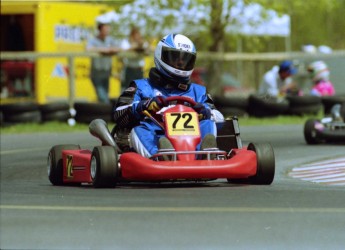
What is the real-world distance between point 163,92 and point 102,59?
10.3 metres

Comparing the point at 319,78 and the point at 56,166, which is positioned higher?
the point at 56,166

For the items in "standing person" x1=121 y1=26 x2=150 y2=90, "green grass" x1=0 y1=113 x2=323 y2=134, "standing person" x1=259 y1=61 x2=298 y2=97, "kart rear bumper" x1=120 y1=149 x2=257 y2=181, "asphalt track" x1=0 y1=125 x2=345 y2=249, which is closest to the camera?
"asphalt track" x1=0 y1=125 x2=345 y2=249

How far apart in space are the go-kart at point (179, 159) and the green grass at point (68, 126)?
7.91 metres

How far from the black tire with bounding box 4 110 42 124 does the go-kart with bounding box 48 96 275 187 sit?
8.66m

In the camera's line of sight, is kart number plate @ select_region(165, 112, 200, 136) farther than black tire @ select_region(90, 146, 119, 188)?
Yes

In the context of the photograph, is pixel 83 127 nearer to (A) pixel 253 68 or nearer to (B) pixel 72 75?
(B) pixel 72 75

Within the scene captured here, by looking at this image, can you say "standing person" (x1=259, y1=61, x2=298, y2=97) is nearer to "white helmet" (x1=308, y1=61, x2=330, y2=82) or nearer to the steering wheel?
"white helmet" (x1=308, y1=61, x2=330, y2=82)

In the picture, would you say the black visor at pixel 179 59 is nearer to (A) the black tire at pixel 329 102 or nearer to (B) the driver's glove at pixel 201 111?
(B) the driver's glove at pixel 201 111

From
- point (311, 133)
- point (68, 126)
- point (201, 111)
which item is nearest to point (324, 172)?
point (201, 111)

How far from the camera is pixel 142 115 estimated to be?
8.77 meters

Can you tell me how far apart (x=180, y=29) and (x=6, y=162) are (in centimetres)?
1051

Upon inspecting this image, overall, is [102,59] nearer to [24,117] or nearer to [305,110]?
[24,117]

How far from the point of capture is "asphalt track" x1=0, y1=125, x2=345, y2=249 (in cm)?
553

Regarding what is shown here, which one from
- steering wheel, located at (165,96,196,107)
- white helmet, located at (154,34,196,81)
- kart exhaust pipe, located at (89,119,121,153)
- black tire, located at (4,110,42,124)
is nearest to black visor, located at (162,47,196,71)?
white helmet, located at (154,34,196,81)
